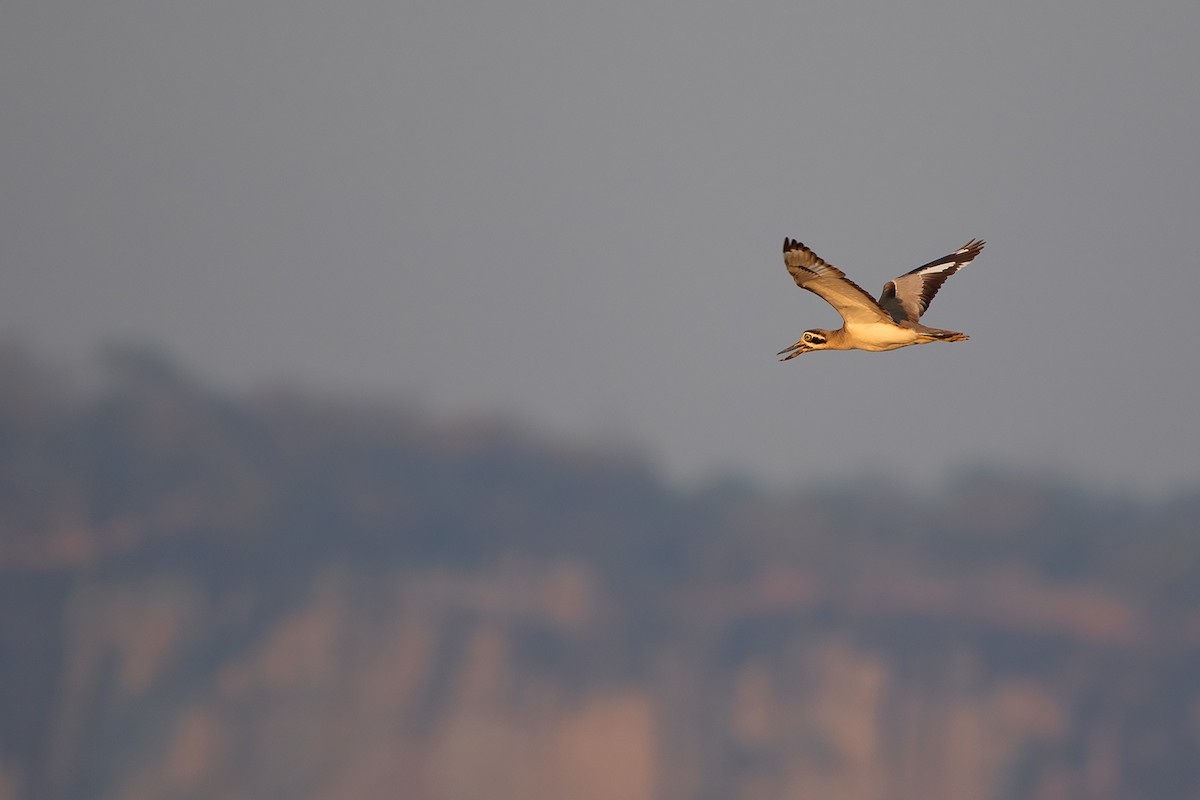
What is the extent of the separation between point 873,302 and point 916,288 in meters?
6.69

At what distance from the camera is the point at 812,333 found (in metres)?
59.9

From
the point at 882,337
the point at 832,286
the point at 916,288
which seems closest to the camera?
the point at 832,286

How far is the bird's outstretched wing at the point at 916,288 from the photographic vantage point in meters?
60.5

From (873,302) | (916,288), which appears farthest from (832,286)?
(916,288)

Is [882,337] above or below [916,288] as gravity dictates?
below

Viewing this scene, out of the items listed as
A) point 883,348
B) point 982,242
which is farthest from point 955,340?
point 982,242

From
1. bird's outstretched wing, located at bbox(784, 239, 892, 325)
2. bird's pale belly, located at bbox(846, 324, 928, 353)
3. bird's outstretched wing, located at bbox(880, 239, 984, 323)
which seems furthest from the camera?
bird's outstretched wing, located at bbox(880, 239, 984, 323)

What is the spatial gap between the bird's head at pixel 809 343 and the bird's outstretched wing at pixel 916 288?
9.52 feet

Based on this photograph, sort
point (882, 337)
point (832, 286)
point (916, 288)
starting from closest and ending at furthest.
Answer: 1. point (832, 286)
2. point (882, 337)
3. point (916, 288)

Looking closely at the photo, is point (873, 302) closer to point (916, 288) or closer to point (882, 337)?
point (882, 337)

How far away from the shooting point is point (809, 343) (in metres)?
60.4

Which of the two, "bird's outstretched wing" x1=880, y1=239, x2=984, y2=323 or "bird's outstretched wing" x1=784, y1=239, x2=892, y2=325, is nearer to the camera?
"bird's outstretched wing" x1=784, y1=239, x2=892, y2=325

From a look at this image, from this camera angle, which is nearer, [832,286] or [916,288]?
[832,286]

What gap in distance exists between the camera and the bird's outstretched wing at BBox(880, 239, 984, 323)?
60531 millimetres
